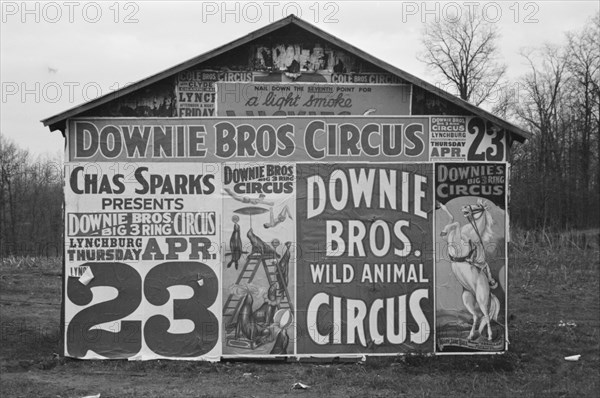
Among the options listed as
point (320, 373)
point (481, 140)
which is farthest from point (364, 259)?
point (481, 140)

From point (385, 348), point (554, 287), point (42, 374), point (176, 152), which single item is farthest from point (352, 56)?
point (554, 287)

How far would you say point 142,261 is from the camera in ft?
36.9

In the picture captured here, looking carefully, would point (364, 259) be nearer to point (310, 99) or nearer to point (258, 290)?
point (258, 290)

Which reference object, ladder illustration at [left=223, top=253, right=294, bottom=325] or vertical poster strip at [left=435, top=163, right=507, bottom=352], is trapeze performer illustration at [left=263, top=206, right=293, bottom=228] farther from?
vertical poster strip at [left=435, top=163, right=507, bottom=352]

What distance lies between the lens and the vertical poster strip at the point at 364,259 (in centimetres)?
1137

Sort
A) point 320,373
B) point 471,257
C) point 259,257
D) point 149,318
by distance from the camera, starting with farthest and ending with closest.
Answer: point 471,257
point 259,257
point 149,318
point 320,373

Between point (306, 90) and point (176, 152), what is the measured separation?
244cm

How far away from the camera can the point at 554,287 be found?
21750 mm

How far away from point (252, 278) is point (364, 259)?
1926mm

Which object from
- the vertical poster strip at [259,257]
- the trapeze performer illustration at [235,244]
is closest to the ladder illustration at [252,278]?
the vertical poster strip at [259,257]

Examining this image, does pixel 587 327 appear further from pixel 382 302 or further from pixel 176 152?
pixel 176 152

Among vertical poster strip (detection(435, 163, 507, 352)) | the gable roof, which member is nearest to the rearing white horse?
vertical poster strip (detection(435, 163, 507, 352))

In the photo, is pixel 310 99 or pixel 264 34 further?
pixel 310 99

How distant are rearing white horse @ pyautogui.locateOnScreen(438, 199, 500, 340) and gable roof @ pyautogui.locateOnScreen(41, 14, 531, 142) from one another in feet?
5.05
